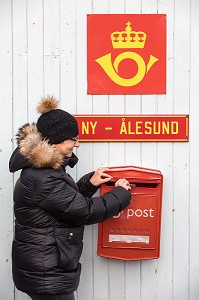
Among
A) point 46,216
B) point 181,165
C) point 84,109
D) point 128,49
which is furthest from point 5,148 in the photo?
point 181,165

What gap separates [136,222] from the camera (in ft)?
9.55

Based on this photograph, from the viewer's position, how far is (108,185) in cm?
294

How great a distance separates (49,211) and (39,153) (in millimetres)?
313

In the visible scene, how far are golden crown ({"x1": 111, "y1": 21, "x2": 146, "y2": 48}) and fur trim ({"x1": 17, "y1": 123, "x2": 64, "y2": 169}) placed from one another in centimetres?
92

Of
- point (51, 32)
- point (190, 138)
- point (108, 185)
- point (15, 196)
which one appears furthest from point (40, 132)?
point (190, 138)

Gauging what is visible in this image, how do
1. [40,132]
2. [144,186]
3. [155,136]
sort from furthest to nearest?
[155,136] → [144,186] → [40,132]

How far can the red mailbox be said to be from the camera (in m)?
2.89

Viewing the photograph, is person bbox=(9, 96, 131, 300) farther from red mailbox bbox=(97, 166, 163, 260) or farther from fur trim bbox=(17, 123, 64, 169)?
red mailbox bbox=(97, 166, 163, 260)

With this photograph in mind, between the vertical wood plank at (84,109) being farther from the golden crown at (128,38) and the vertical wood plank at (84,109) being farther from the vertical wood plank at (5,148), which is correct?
the vertical wood plank at (5,148)

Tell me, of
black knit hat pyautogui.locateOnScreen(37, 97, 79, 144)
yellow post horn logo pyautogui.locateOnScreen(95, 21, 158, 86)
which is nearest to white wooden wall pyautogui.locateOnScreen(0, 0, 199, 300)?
yellow post horn logo pyautogui.locateOnScreen(95, 21, 158, 86)

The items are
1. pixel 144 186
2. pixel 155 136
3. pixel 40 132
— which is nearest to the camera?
pixel 40 132

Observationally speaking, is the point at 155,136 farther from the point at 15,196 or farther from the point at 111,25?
the point at 15,196

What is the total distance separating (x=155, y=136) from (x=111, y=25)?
30.8 inches

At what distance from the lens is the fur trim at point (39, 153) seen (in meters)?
2.49
